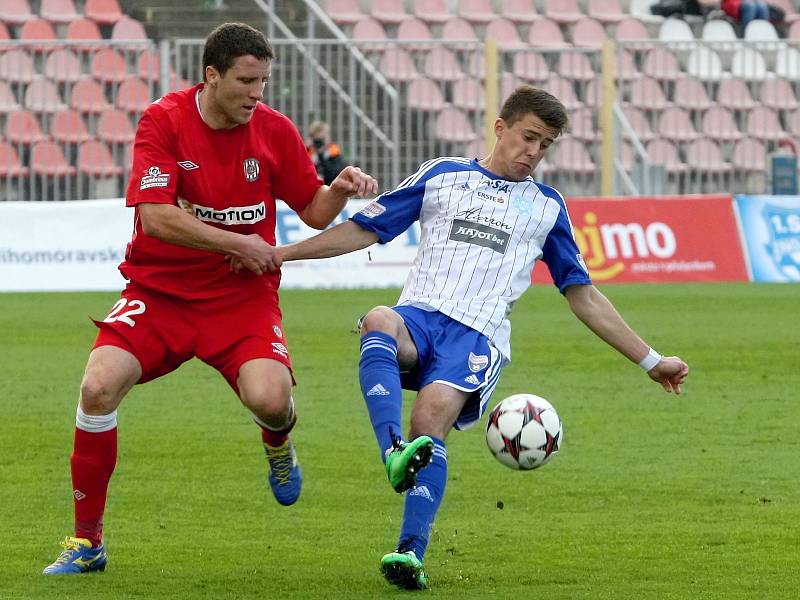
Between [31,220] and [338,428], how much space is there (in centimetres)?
949

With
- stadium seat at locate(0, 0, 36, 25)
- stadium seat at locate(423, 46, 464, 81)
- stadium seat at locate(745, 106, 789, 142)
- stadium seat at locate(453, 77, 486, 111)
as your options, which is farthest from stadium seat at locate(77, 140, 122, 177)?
stadium seat at locate(745, 106, 789, 142)

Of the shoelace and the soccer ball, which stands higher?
the soccer ball

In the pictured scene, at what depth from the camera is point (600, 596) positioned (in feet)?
17.3

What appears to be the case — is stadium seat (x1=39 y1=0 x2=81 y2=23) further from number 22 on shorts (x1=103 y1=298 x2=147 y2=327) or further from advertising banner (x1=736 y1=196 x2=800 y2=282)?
number 22 on shorts (x1=103 y1=298 x2=147 y2=327)

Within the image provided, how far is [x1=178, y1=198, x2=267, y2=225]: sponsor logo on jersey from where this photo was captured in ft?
19.4

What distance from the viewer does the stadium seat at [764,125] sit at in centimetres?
2195

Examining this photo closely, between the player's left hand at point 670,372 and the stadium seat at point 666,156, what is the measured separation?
1610 centimetres

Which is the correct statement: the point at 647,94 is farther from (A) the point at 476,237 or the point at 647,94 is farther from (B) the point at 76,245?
(A) the point at 476,237

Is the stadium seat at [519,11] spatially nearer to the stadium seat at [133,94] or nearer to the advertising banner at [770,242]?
the stadium seat at [133,94]

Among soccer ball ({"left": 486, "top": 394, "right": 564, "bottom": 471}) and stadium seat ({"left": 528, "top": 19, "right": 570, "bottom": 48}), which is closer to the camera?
soccer ball ({"left": 486, "top": 394, "right": 564, "bottom": 471})

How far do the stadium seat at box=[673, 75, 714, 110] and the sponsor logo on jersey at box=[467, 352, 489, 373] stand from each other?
16.9 meters

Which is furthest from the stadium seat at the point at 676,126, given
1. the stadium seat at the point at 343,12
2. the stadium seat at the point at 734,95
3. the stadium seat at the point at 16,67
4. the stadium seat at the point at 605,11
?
the stadium seat at the point at 16,67

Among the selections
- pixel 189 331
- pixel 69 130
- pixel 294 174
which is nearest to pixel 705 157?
pixel 69 130

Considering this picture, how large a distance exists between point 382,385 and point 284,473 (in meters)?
1.12
